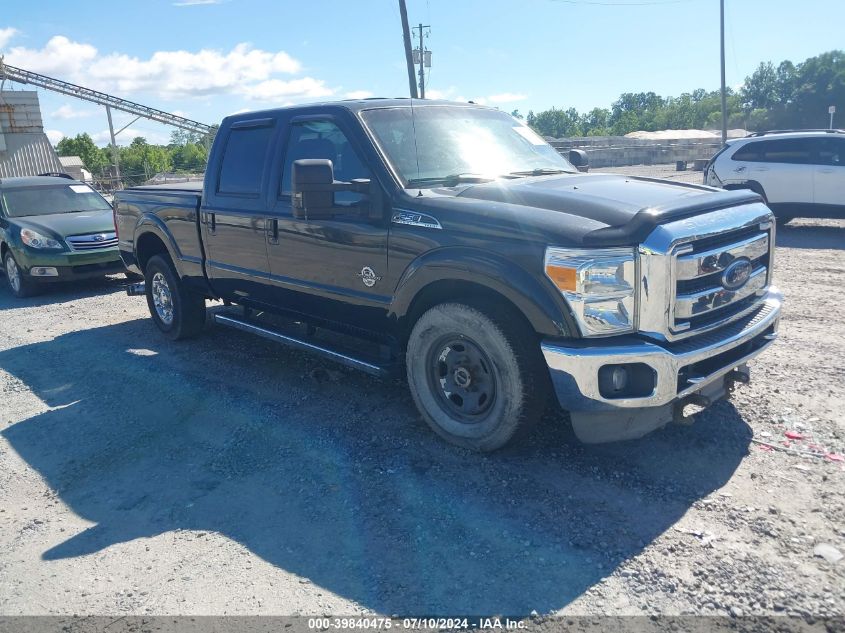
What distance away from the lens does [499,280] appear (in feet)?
12.4

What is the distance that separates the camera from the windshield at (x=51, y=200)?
11031mm

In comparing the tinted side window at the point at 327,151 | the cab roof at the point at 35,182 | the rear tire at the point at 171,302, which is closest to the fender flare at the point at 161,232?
the rear tire at the point at 171,302

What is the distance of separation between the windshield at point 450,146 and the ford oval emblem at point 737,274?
1.58 metres

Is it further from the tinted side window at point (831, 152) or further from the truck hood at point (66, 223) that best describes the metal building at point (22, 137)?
the tinted side window at point (831, 152)

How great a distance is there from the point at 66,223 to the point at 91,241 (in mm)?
673

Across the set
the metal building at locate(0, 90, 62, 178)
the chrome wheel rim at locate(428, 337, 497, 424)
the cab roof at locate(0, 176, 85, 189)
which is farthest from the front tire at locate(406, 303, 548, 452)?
the metal building at locate(0, 90, 62, 178)

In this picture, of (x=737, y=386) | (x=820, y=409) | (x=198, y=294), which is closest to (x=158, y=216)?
(x=198, y=294)

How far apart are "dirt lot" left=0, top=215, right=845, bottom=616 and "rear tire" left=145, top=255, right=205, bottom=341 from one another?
138 cm

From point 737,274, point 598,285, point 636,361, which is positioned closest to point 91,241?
point 598,285

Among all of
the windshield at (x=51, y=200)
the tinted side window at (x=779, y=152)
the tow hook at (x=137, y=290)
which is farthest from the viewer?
the tinted side window at (x=779, y=152)

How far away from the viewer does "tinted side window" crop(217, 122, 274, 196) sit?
5.54 metres

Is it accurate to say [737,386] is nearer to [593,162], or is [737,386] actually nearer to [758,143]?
[758,143]

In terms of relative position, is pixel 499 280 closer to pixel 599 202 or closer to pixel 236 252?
pixel 599 202

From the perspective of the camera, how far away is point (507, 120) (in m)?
5.60
